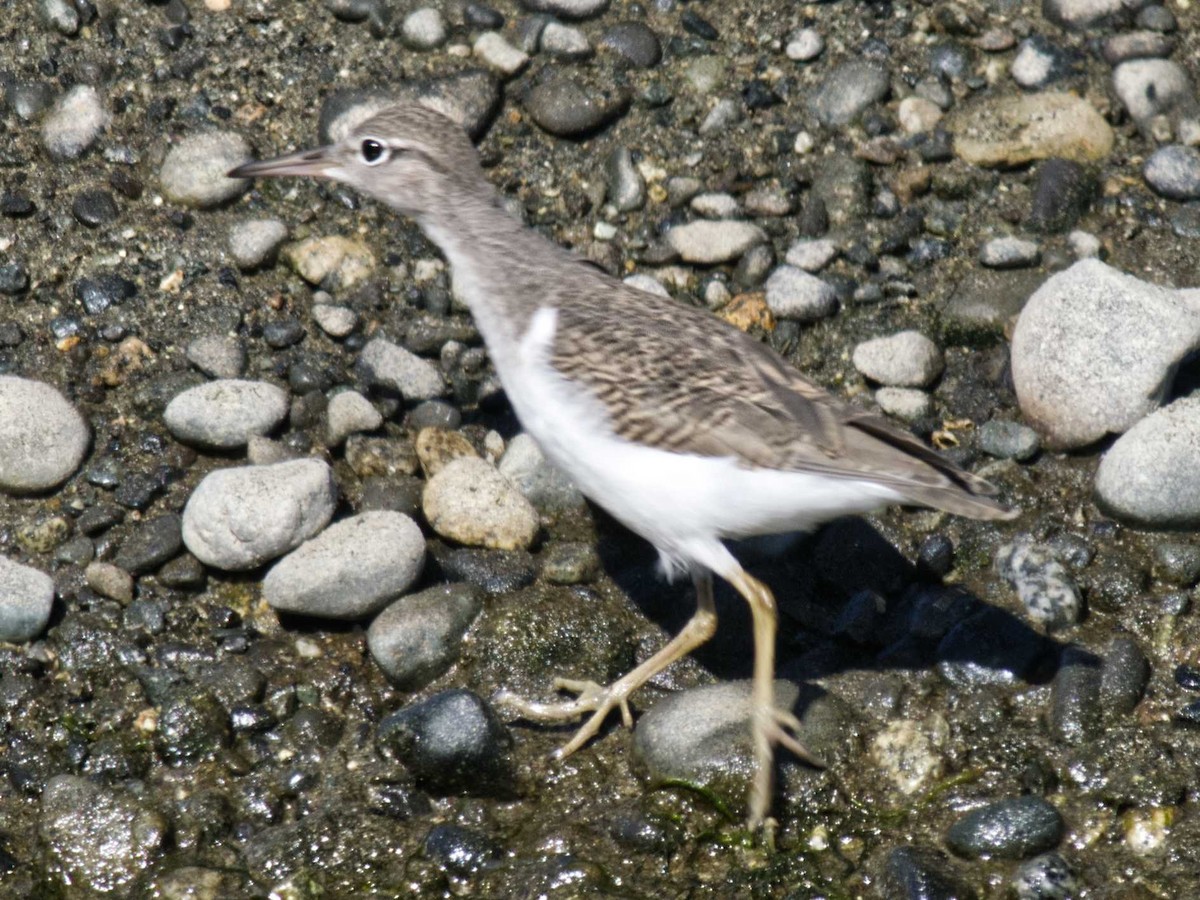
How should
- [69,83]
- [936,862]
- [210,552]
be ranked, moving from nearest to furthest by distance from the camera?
[936,862]
[210,552]
[69,83]

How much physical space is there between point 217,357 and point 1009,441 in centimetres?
356

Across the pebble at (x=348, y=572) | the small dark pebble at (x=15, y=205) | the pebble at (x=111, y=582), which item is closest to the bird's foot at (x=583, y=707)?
the pebble at (x=348, y=572)

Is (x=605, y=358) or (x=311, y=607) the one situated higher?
(x=605, y=358)

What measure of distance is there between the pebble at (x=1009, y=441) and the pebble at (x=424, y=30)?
A: 3462 mm

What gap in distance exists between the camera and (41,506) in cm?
650

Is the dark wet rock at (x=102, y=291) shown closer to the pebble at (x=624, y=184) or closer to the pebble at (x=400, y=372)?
the pebble at (x=400, y=372)

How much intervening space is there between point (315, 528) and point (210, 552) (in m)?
0.43

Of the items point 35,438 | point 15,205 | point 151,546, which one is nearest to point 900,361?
point 151,546

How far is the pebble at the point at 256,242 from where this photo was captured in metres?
7.24

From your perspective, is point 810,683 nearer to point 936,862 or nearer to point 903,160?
point 936,862

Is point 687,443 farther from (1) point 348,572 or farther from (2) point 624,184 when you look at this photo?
(2) point 624,184

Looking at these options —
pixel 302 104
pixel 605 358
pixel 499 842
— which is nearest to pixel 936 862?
pixel 499 842

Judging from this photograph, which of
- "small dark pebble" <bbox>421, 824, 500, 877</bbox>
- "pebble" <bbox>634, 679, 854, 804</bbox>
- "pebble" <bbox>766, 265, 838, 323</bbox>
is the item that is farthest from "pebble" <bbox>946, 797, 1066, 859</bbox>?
"pebble" <bbox>766, 265, 838, 323</bbox>

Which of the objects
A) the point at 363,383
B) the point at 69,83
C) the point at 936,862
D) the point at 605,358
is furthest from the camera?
the point at 69,83
